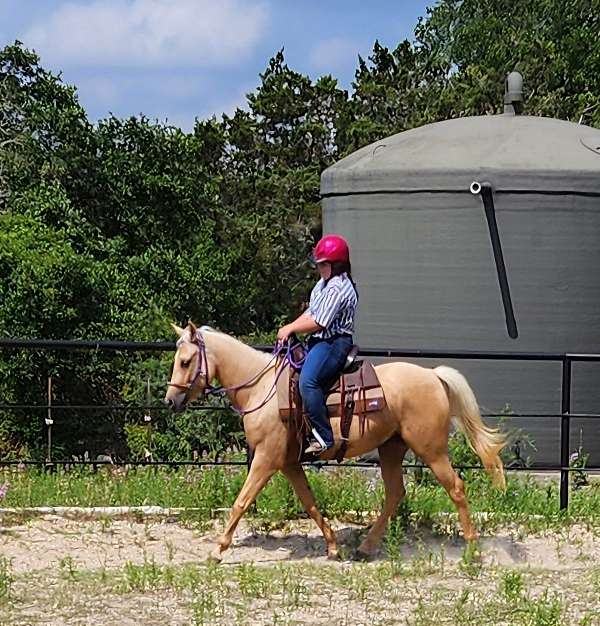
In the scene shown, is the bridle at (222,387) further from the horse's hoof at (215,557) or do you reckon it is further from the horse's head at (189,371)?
the horse's hoof at (215,557)

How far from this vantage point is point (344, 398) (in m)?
7.40

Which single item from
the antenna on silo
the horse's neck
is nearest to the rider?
the horse's neck

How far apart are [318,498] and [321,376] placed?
1.56m

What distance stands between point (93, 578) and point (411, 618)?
184cm

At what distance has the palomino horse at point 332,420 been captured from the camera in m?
7.44

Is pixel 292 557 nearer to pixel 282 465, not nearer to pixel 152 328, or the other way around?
pixel 282 465

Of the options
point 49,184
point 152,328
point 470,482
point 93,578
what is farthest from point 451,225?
point 49,184

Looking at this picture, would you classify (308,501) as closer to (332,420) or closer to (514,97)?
(332,420)

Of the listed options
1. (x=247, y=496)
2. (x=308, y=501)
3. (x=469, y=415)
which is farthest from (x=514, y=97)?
(x=247, y=496)

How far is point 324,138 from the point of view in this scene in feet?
87.9

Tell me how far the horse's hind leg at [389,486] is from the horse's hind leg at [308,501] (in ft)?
0.62

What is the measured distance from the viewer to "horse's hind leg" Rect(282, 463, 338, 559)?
7547 millimetres

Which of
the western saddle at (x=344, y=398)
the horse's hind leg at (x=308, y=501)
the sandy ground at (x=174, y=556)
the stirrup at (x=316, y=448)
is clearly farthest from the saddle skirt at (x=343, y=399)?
the sandy ground at (x=174, y=556)

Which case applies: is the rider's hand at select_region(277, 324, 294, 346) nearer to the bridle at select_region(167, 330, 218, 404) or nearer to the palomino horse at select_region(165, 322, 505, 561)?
the palomino horse at select_region(165, 322, 505, 561)
